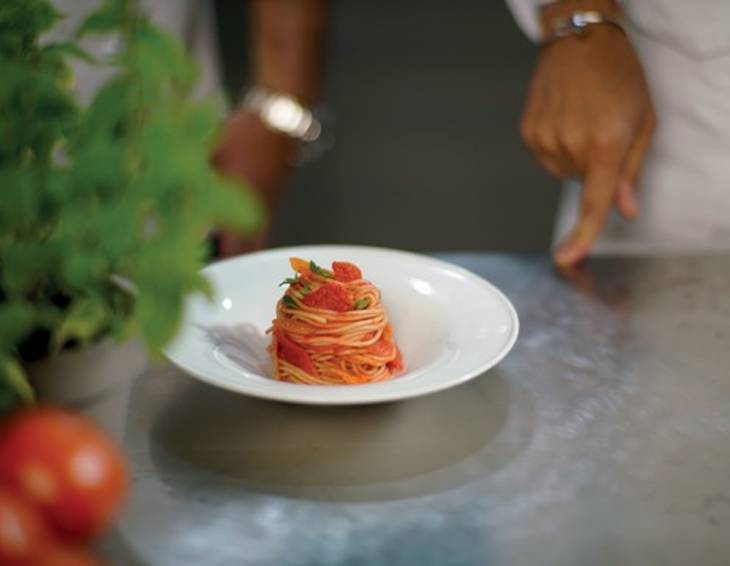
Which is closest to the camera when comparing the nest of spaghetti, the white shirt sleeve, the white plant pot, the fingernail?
the white plant pot

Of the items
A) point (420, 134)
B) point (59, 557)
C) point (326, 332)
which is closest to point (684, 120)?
point (326, 332)

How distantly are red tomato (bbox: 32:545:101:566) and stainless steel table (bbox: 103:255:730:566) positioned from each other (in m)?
0.14

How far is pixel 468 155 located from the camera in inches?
96.3

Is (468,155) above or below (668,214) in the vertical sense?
below

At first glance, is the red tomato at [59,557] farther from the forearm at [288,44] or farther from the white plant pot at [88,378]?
the forearm at [288,44]

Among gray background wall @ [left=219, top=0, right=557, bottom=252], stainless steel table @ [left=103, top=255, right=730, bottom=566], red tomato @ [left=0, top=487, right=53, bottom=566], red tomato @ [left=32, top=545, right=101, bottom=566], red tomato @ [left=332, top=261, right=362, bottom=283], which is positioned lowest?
gray background wall @ [left=219, top=0, right=557, bottom=252]

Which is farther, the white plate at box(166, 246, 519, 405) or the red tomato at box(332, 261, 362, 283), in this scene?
the red tomato at box(332, 261, 362, 283)

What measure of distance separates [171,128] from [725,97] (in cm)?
79

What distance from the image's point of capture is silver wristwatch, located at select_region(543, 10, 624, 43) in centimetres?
112

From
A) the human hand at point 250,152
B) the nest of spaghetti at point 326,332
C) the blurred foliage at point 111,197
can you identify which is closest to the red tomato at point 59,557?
the blurred foliage at point 111,197

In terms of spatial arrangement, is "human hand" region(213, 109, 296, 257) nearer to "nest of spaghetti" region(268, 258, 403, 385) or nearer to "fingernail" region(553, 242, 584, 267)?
"fingernail" region(553, 242, 584, 267)

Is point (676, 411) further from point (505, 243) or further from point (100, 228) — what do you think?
point (505, 243)

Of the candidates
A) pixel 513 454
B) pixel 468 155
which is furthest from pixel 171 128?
pixel 468 155

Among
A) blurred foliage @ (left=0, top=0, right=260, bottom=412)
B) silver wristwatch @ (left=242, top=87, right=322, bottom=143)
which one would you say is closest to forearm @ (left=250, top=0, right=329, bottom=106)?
silver wristwatch @ (left=242, top=87, right=322, bottom=143)
